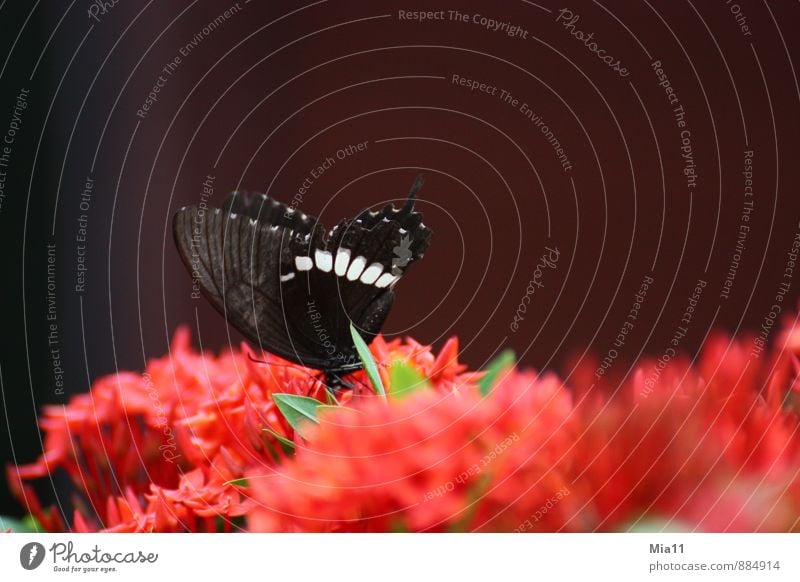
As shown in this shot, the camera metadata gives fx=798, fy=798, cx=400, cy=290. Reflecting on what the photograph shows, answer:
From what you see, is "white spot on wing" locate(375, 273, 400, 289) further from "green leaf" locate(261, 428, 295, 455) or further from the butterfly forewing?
"green leaf" locate(261, 428, 295, 455)

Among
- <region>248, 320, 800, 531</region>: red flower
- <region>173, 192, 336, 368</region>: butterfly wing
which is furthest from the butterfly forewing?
<region>248, 320, 800, 531</region>: red flower

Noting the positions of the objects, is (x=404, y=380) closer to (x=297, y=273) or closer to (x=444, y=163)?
(x=297, y=273)

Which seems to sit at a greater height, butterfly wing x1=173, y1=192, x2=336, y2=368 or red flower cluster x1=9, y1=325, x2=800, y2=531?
butterfly wing x1=173, y1=192, x2=336, y2=368

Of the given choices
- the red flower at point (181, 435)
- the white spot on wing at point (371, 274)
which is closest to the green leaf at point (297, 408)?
the red flower at point (181, 435)

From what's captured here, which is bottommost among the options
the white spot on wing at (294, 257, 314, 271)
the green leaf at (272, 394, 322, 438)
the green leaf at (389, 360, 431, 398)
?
the green leaf at (272, 394, 322, 438)

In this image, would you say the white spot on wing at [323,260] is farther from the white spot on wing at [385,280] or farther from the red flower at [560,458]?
the red flower at [560,458]
